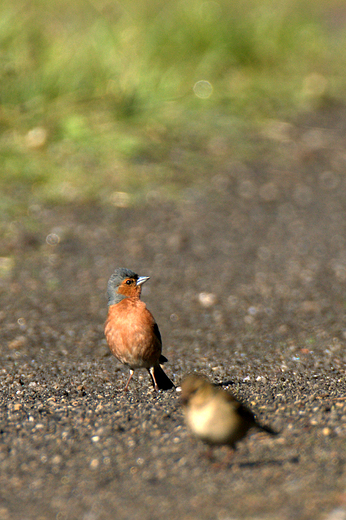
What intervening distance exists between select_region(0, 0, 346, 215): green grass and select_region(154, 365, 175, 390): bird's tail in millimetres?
2854

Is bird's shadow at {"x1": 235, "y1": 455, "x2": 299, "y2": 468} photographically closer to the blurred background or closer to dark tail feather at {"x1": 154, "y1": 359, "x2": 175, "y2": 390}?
the blurred background

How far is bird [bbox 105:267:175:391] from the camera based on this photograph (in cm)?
343

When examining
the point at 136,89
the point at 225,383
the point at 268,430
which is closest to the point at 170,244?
the point at 225,383

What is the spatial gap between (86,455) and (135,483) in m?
0.34

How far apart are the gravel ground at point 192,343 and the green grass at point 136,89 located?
413 mm

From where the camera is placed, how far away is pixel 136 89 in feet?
23.8

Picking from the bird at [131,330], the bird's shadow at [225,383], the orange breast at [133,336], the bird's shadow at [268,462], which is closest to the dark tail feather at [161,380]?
the bird at [131,330]

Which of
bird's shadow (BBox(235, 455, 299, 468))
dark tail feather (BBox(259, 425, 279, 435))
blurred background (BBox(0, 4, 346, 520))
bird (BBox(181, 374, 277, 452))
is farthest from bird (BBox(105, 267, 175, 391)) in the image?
bird's shadow (BBox(235, 455, 299, 468))

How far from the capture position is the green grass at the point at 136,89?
6504 millimetres

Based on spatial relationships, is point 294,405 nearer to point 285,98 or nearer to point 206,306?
point 206,306

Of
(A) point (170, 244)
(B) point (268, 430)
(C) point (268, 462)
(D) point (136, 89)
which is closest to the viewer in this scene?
(C) point (268, 462)

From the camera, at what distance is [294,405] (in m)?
3.11

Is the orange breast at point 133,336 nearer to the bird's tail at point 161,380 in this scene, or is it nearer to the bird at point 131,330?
the bird at point 131,330

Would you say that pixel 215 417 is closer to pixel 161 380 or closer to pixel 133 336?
pixel 133 336
